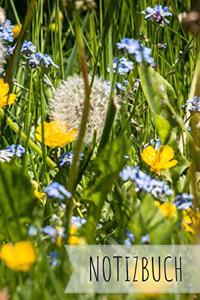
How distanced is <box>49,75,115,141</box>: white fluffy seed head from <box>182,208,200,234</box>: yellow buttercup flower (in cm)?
41

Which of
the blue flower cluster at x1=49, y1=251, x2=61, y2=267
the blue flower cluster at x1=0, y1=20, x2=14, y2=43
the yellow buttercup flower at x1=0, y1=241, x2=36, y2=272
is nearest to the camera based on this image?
the yellow buttercup flower at x1=0, y1=241, x2=36, y2=272

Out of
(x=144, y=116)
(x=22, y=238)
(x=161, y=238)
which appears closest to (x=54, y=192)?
(x=22, y=238)

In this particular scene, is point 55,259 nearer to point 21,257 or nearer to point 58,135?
point 21,257

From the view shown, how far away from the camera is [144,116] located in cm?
235

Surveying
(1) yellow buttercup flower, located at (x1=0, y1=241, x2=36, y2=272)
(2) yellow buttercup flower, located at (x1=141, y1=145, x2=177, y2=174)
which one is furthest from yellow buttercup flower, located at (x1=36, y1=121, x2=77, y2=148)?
(1) yellow buttercup flower, located at (x1=0, y1=241, x2=36, y2=272)

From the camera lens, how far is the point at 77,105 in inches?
73.1

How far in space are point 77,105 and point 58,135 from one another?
0.12 metres

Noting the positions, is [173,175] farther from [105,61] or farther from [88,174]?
[105,61]

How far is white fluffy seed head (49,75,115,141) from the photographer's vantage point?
184cm

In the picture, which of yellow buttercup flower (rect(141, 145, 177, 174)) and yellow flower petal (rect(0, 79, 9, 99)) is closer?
yellow buttercup flower (rect(141, 145, 177, 174))

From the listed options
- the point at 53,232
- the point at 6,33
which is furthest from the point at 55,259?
the point at 6,33

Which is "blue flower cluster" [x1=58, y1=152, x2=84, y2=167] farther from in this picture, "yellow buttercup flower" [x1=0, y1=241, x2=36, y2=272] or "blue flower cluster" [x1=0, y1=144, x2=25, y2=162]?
"yellow buttercup flower" [x1=0, y1=241, x2=36, y2=272]

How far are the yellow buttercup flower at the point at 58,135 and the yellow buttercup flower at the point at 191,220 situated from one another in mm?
363

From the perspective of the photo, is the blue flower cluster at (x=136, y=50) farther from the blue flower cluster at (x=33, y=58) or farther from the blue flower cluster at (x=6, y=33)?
the blue flower cluster at (x=6, y=33)
